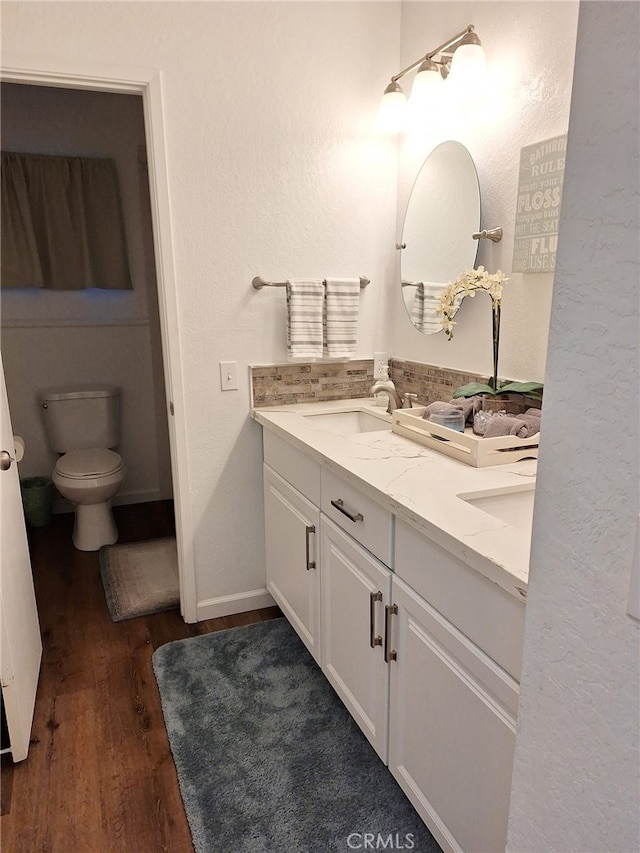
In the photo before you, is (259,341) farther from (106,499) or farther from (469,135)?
(106,499)

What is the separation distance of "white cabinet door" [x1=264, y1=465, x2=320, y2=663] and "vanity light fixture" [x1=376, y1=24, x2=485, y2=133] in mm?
1375

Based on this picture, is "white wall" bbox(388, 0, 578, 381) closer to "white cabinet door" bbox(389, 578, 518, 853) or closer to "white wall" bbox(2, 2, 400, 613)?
"white wall" bbox(2, 2, 400, 613)

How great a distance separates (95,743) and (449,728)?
3.78ft

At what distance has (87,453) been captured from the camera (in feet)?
10.6

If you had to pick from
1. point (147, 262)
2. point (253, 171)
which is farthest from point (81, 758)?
point (147, 262)

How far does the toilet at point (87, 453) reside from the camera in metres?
2.97

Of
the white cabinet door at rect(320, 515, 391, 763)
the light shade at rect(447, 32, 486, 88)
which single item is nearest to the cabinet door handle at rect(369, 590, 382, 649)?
the white cabinet door at rect(320, 515, 391, 763)

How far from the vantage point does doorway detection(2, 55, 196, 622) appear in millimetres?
1832

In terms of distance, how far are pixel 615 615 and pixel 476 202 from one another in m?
1.57

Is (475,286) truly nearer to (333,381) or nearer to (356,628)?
(333,381)

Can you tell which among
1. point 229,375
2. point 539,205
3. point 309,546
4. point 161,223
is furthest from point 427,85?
point 309,546

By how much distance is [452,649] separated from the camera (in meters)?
1.15

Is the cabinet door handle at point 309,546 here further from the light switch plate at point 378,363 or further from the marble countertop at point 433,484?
the light switch plate at point 378,363

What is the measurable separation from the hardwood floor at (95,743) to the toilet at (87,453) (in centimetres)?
45
